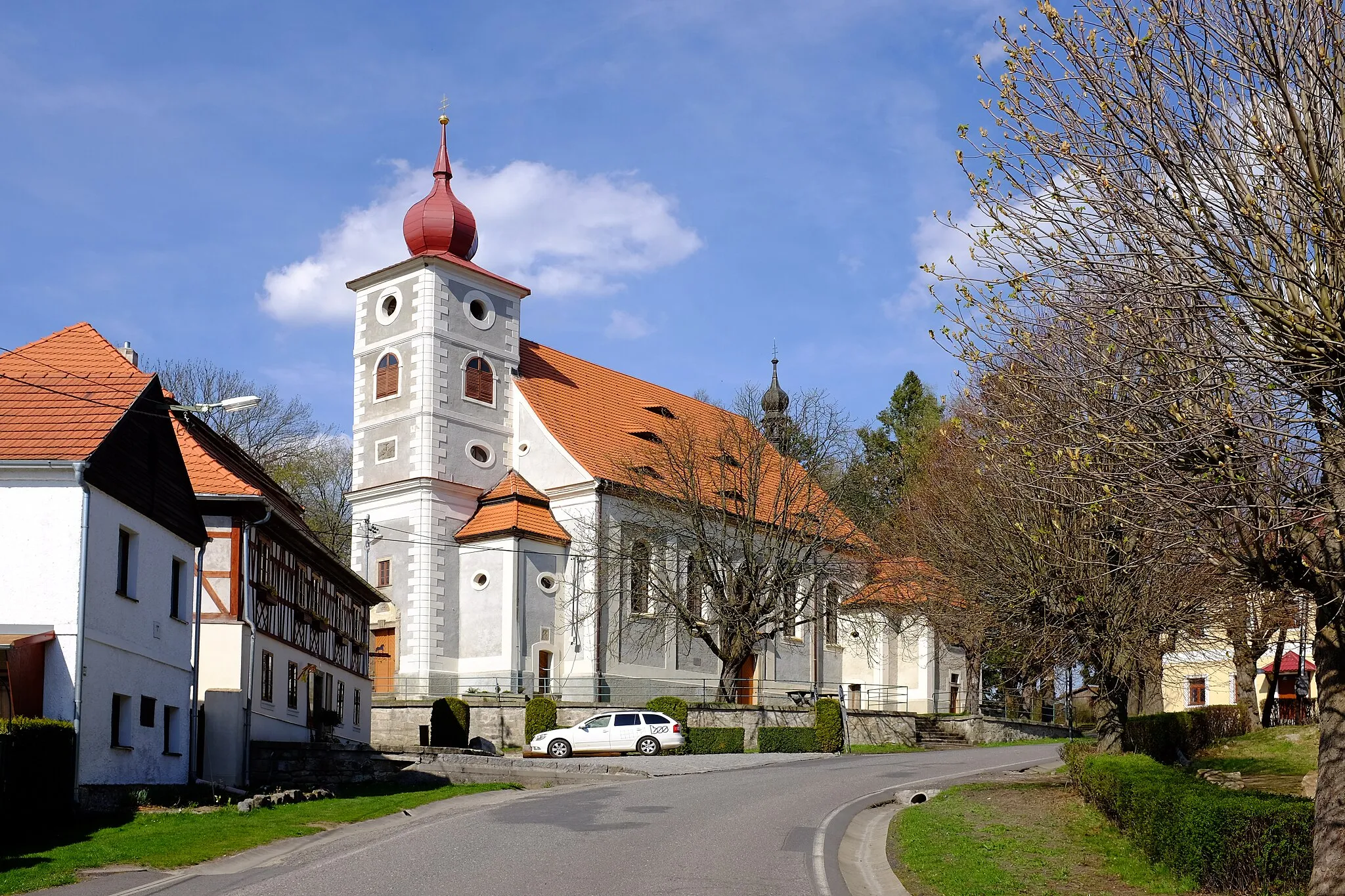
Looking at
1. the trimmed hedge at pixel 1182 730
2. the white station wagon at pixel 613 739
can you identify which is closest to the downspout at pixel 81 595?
the white station wagon at pixel 613 739

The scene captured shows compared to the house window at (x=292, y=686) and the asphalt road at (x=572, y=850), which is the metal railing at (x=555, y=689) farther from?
the asphalt road at (x=572, y=850)

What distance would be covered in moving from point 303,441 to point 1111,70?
52.3 metres

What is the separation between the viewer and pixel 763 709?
135 ft

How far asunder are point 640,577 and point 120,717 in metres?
25.4

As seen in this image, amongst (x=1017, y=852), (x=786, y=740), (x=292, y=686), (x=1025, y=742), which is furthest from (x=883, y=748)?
(x=1017, y=852)

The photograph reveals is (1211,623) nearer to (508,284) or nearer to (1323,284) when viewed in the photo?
(1323,284)

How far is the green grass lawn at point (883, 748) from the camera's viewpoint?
133 ft

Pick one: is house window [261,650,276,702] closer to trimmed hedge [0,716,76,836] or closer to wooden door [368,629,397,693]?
trimmed hedge [0,716,76,836]

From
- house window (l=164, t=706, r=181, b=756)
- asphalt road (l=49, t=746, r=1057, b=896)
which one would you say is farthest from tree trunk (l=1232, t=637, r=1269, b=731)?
house window (l=164, t=706, r=181, b=756)

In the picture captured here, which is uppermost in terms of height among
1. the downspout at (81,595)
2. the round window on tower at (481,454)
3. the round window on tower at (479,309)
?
the round window on tower at (479,309)

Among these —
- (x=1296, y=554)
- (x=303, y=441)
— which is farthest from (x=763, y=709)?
(x=1296, y=554)

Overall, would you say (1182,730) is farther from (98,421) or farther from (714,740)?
(98,421)

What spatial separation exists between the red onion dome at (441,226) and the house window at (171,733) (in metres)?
26.6

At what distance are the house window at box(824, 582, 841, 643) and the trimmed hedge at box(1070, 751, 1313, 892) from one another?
31.0 metres
